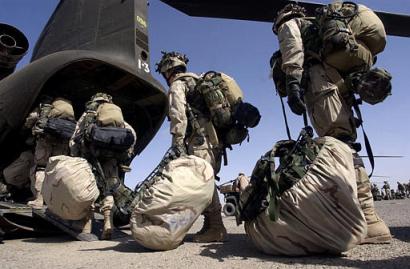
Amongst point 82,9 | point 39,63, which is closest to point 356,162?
point 39,63

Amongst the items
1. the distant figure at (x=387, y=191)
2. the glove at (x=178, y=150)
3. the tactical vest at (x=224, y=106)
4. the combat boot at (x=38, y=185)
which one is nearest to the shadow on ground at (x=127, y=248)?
the glove at (x=178, y=150)

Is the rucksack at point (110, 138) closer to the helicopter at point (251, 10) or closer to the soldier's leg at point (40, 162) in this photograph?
the soldier's leg at point (40, 162)

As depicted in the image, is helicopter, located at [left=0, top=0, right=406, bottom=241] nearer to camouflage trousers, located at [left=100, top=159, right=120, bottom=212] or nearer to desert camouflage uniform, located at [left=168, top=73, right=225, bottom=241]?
camouflage trousers, located at [left=100, top=159, right=120, bottom=212]

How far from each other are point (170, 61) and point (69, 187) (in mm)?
1460

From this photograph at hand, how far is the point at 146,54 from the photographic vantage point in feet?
16.6

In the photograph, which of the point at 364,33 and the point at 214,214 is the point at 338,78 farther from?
the point at 214,214

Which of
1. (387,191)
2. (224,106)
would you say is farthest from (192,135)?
(387,191)

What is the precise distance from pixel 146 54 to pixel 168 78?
181 centimetres

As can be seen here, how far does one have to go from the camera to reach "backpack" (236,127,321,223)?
195 centimetres

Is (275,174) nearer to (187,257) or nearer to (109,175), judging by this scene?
(187,257)

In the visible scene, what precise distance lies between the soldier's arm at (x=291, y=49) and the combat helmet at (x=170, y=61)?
108 cm

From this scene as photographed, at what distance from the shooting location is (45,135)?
14.1 feet

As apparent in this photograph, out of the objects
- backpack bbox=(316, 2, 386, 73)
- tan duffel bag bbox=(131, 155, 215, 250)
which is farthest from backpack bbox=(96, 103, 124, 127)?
backpack bbox=(316, 2, 386, 73)

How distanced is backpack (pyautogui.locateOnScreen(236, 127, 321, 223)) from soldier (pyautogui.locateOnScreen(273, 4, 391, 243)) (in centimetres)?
41
